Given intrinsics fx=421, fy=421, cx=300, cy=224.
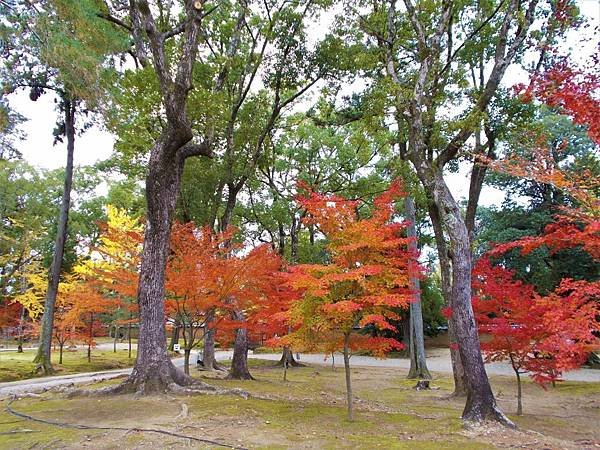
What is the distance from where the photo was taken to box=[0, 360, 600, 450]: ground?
5.19 meters

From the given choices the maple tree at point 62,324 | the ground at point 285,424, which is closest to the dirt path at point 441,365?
the ground at point 285,424

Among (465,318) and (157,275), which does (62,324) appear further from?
(465,318)

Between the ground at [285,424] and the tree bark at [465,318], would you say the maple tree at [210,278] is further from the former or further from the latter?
the tree bark at [465,318]

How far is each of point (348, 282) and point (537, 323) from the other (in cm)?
361

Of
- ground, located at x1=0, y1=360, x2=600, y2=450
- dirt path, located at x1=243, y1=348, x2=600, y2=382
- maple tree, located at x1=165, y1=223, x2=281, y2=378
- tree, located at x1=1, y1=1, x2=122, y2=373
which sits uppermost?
tree, located at x1=1, y1=1, x2=122, y2=373

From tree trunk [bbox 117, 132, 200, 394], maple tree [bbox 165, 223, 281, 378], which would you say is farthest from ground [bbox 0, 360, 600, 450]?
maple tree [bbox 165, 223, 281, 378]

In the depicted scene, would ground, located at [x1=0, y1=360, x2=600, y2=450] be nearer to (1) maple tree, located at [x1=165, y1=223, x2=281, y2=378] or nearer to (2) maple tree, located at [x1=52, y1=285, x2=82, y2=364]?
(1) maple tree, located at [x1=165, y1=223, x2=281, y2=378]

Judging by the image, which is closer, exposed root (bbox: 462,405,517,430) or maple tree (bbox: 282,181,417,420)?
exposed root (bbox: 462,405,517,430)

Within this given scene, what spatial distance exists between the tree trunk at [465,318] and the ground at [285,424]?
348 mm

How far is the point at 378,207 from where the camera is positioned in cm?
801

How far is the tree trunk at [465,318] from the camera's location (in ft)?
20.7

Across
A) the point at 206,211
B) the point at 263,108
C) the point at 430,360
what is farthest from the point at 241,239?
the point at 430,360

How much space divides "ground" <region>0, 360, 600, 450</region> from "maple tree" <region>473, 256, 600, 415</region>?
1038 mm

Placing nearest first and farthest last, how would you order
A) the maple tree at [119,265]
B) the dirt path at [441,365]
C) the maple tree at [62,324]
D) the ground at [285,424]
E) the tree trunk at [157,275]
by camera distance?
the ground at [285,424] → the tree trunk at [157,275] → the maple tree at [119,265] → the dirt path at [441,365] → the maple tree at [62,324]
